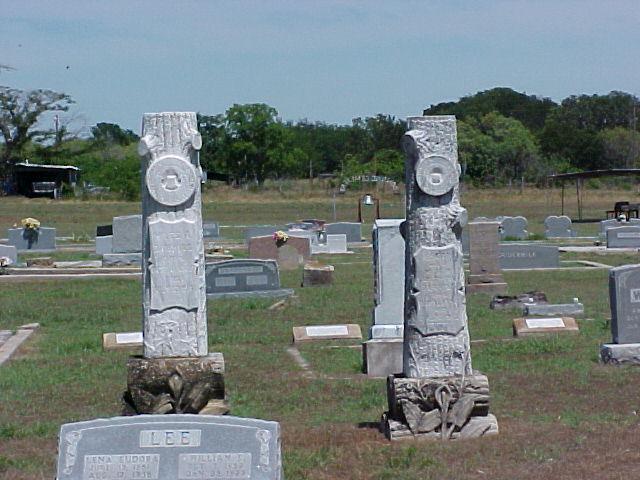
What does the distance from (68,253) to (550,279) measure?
627 inches

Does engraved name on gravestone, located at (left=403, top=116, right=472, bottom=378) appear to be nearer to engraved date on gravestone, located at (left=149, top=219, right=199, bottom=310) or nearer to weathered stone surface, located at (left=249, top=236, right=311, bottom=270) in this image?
engraved date on gravestone, located at (left=149, top=219, right=199, bottom=310)

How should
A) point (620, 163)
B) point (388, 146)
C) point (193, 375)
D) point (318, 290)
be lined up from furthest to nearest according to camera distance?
point (620, 163) < point (388, 146) < point (318, 290) < point (193, 375)

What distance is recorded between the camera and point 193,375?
395 inches

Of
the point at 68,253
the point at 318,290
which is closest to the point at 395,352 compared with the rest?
the point at 318,290

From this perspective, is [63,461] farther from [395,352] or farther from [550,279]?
[550,279]

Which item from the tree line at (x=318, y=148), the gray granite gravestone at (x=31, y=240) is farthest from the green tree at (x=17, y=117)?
the gray granite gravestone at (x=31, y=240)

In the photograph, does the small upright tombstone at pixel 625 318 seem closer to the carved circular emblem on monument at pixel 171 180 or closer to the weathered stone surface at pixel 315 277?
the carved circular emblem on monument at pixel 171 180

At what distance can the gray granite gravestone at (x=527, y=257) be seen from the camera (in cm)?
2914

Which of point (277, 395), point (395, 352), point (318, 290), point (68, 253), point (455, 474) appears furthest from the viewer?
point (68, 253)

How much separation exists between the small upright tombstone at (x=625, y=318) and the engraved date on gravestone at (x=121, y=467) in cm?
867

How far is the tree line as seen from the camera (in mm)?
82000

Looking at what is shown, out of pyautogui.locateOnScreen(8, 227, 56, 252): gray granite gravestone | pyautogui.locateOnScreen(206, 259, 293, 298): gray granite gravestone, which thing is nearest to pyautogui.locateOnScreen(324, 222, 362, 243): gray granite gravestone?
pyautogui.locateOnScreen(8, 227, 56, 252): gray granite gravestone

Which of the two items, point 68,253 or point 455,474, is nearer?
point 455,474

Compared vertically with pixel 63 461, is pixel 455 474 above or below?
below
